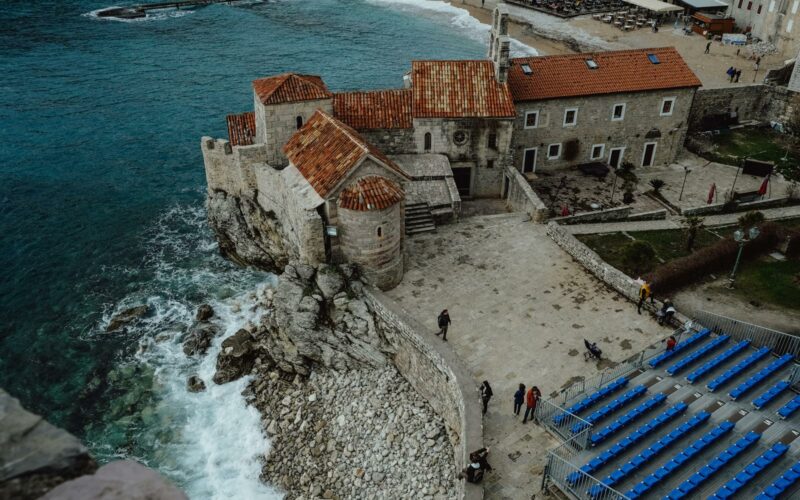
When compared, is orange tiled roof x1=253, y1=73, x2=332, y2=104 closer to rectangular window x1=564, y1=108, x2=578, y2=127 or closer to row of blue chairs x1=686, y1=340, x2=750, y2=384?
rectangular window x1=564, y1=108, x2=578, y2=127

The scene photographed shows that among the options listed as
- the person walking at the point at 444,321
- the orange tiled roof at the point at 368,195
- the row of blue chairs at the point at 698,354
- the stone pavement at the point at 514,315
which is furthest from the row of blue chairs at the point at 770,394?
the orange tiled roof at the point at 368,195

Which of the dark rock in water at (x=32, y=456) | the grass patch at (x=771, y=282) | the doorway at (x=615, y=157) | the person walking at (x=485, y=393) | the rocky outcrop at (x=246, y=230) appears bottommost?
the rocky outcrop at (x=246, y=230)

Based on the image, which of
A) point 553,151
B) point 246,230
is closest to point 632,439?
point 553,151

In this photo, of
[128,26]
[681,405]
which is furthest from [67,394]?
[128,26]

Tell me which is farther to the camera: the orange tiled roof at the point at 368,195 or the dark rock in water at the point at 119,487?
the orange tiled roof at the point at 368,195

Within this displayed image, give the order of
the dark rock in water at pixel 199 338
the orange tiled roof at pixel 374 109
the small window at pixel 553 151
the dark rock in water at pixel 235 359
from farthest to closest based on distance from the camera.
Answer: the small window at pixel 553 151
the orange tiled roof at pixel 374 109
the dark rock in water at pixel 199 338
the dark rock in water at pixel 235 359

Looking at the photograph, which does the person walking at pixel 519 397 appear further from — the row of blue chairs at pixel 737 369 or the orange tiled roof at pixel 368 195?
the orange tiled roof at pixel 368 195

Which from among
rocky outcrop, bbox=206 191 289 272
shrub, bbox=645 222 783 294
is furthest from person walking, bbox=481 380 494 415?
rocky outcrop, bbox=206 191 289 272
